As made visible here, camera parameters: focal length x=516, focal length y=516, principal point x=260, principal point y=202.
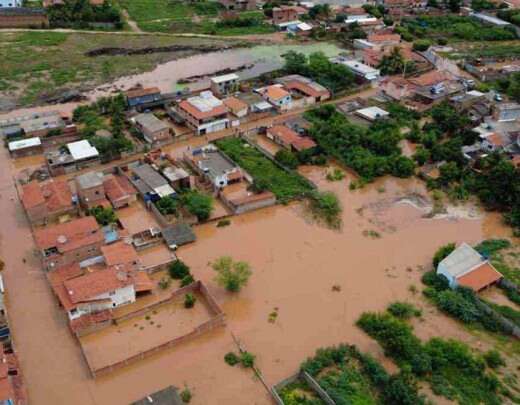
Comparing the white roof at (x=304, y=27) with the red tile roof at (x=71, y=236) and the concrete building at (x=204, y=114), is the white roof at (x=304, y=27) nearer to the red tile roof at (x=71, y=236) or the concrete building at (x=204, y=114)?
the concrete building at (x=204, y=114)

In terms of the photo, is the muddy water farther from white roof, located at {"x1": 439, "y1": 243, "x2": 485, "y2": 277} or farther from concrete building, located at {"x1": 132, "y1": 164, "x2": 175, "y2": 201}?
white roof, located at {"x1": 439, "y1": 243, "x2": 485, "y2": 277}

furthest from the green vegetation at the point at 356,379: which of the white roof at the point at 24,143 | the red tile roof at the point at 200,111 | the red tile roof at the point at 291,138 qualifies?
the white roof at the point at 24,143

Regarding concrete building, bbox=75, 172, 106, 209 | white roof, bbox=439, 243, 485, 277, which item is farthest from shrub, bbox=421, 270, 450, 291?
concrete building, bbox=75, 172, 106, 209

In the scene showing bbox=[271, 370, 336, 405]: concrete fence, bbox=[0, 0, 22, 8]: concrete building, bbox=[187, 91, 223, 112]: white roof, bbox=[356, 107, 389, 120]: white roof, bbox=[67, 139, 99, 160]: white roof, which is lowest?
bbox=[271, 370, 336, 405]: concrete fence

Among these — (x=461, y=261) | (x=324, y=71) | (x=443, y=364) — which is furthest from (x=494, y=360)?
(x=324, y=71)

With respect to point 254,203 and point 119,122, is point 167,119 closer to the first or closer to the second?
point 119,122

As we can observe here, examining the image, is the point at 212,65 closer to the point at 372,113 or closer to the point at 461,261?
the point at 372,113
